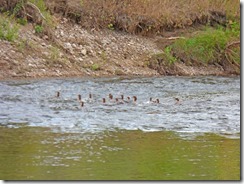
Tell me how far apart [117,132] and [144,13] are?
10.8 meters

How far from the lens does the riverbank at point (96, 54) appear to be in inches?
669

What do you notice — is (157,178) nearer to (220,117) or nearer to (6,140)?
(6,140)

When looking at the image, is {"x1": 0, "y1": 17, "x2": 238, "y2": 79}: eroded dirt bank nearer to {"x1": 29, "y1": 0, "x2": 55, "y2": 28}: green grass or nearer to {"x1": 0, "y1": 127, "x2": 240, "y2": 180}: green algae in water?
{"x1": 29, "y1": 0, "x2": 55, "y2": 28}: green grass

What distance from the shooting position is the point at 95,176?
7.27 m

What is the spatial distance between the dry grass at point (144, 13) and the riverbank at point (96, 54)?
0.18 meters

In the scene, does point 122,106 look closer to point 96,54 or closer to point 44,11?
point 96,54

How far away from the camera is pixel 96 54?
18516 millimetres

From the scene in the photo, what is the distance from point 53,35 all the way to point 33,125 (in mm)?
8062

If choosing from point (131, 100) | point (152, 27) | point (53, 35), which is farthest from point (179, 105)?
point (152, 27)

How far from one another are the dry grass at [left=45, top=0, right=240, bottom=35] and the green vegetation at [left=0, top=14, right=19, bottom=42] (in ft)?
7.12

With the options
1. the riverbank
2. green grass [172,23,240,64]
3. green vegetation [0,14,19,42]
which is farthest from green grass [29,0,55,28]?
green grass [172,23,240,64]

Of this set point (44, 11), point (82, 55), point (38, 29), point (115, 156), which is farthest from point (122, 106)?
point (44, 11)

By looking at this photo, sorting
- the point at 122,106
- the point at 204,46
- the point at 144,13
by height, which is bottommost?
the point at 122,106

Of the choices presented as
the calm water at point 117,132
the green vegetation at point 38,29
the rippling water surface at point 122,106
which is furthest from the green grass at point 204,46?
the calm water at point 117,132
